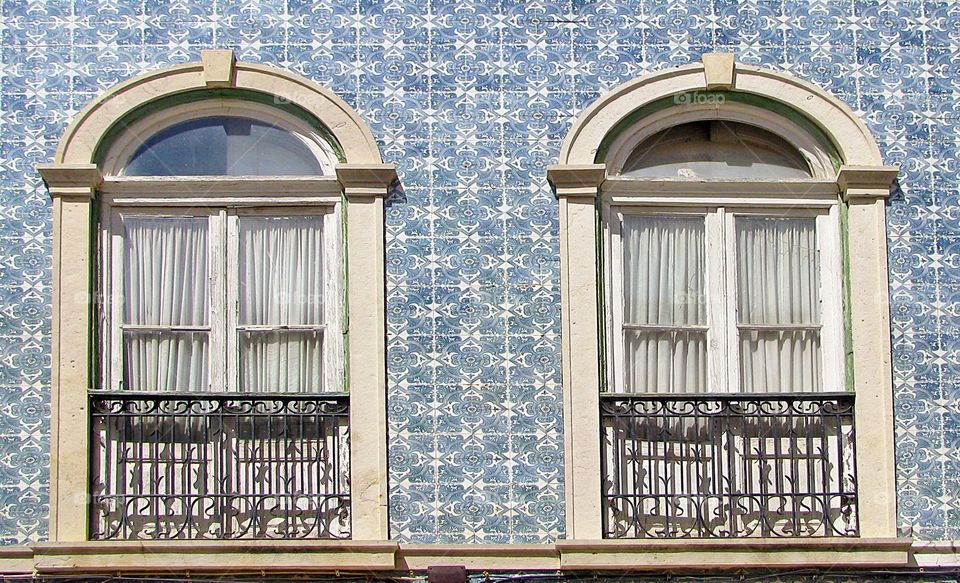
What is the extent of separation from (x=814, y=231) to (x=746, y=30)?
4.60ft

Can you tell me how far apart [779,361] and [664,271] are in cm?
94

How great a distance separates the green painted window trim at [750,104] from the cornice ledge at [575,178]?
18cm

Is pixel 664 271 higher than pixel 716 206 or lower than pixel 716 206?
lower

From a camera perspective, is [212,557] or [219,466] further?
[219,466]

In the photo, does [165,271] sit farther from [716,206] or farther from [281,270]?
[716,206]

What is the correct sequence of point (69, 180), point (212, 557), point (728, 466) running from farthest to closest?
point (69, 180) < point (728, 466) < point (212, 557)

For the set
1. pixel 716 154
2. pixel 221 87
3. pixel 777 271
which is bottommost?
pixel 777 271

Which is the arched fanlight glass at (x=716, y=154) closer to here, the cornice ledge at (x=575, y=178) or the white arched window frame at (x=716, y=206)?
the white arched window frame at (x=716, y=206)

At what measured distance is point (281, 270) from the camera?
11078 mm

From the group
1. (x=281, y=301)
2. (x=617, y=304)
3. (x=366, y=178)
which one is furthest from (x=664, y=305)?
(x=281, y=301)

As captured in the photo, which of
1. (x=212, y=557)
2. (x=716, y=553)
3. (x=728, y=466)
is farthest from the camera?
(x=728, y=466)

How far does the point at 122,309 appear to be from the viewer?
11.0m

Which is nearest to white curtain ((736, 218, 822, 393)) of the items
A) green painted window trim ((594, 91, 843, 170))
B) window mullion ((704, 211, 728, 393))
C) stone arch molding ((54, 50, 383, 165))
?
window mullion ((704, 211, 728, 393))

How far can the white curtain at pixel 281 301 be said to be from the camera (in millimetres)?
10961
